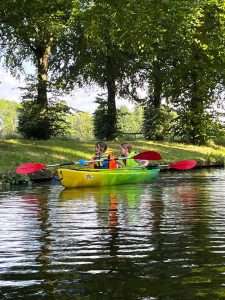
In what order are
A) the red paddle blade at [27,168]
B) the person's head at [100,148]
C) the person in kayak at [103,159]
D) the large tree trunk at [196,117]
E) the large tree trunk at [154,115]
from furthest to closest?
1. the large tree trunk at [196,117]
2. the large tree trunk at [154,115]
3. the person's head at [100,148]
4. the person in kayak at [103,159]
5. the red paddle blade at [27,168]

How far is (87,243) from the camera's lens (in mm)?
10828

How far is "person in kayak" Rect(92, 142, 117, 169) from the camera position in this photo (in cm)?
2524

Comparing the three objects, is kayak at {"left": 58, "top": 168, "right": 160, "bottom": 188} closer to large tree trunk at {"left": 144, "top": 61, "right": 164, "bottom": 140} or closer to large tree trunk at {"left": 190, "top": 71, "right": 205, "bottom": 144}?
large tree trunk at {"left": 144, "top": 61, "right": 164, "bottom": 140}

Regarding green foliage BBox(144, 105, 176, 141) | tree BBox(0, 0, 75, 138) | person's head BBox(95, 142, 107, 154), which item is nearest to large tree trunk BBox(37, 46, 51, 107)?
tree BBox(0, 0, 75, 138)

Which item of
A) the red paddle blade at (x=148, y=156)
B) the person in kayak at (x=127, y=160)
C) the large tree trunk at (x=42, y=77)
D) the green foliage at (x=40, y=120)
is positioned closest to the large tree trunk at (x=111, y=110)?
the large tree trunk at (x=42, y=77)

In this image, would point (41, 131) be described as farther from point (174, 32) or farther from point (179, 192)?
point (179, 192)

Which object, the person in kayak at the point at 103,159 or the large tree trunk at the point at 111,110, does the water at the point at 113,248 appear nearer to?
the person in kayak at the point at 103,159

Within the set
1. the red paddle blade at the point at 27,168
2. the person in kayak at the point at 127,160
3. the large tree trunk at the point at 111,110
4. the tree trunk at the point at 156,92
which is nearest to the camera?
the red paddle blade at the point at 27,168

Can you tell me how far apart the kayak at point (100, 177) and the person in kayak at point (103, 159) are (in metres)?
0.69

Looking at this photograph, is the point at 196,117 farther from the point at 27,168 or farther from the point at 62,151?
the point at 27,168

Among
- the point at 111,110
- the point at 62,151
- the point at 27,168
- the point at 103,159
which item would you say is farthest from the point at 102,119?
the point at 27,168

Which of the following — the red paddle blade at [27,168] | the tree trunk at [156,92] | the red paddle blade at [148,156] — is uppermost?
the tree trunk at [156,92]

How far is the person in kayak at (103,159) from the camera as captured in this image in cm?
2524

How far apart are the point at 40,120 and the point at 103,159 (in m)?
13.4
